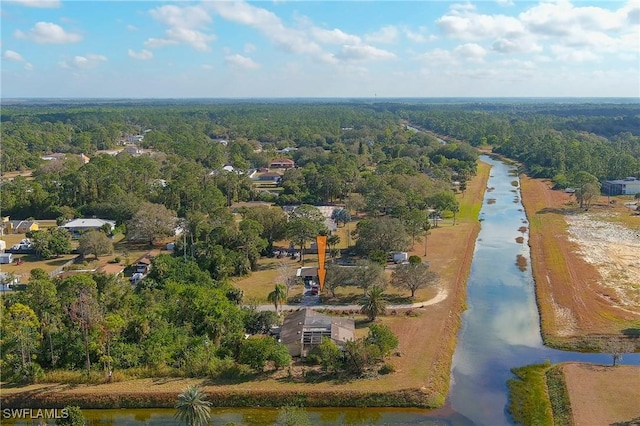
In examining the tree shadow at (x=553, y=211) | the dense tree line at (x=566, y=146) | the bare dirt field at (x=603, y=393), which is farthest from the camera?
the dense tree line at (x=566, y=146)

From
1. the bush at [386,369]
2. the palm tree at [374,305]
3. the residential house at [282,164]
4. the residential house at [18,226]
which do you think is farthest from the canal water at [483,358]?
the residential house at [282,164]

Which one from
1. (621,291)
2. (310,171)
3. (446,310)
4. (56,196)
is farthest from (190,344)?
(310,171)

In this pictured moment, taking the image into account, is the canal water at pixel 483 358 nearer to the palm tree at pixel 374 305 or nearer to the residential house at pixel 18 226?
the palm tree at pixel 374 305

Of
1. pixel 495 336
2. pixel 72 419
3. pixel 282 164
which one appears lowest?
pixel 495 336

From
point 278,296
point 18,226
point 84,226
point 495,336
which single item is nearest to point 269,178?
point 84,226

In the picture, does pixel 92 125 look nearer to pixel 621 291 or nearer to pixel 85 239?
pixel 85 239

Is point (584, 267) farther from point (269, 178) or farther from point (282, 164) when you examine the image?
point (282, 164)

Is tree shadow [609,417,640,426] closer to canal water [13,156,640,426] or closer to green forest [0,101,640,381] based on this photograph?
canal water [13,156,640,426]
